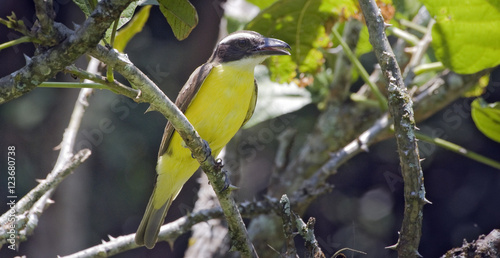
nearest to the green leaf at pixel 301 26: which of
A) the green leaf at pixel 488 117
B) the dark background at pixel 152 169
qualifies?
the green leaf at pixel 488 117

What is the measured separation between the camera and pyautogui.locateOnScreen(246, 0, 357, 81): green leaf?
13.0ft

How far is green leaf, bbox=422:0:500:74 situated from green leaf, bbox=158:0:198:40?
152 centimetres

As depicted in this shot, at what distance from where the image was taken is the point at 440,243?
226 inches

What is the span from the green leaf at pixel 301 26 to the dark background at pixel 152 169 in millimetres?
1552

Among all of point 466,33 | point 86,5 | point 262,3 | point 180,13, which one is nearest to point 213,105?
point 180,13

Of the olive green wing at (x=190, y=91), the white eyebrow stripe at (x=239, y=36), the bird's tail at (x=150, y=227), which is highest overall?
the white eyebrow stripe at (x=239, y=36)

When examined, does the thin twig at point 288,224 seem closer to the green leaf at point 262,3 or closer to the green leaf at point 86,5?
the green leaf at point 86,5

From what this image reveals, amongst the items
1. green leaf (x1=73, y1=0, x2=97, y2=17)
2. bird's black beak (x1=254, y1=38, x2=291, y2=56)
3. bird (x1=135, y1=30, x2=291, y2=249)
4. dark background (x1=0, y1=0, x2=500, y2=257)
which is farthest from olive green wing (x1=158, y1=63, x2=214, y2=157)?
dark background (x1=0, y1=0, x2=500, y2=257)

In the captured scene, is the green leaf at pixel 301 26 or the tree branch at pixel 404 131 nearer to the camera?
the tree branch at pixel 404 131

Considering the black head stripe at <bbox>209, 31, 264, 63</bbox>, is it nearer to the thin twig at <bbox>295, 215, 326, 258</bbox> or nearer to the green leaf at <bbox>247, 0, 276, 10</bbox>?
the green leaf at <bbox>247, 0, 276, 10</bbox>

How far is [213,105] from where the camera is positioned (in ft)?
11.7

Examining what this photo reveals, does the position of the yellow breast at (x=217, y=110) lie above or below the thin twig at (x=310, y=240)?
above

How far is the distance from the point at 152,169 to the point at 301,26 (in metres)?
2.77

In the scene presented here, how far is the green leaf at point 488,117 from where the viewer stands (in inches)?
134
